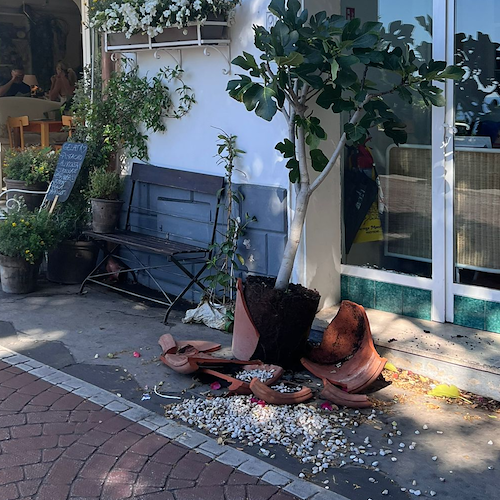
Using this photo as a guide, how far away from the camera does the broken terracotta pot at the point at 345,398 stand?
445cm

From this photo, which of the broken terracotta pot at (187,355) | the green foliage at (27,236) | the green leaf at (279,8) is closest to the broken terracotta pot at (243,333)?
the broken terracotta pot at (187,355)

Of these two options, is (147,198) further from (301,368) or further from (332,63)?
(332,63)

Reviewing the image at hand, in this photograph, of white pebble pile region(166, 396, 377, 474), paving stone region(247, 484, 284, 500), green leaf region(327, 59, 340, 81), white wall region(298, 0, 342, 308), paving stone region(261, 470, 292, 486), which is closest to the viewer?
paving stone region(247, 484, 284, 500)

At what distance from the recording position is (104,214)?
6.82 m

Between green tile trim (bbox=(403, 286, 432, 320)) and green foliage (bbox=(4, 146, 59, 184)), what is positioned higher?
green foliage (bbox=(4, 146, 59, 184))

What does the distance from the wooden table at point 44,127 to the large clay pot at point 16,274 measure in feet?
10.8

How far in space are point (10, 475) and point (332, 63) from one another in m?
2.79

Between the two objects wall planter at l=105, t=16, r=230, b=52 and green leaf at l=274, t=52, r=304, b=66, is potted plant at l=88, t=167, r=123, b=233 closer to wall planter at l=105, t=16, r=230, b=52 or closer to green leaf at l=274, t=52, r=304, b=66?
wall planter at l=105, t=16, r=230, b=52

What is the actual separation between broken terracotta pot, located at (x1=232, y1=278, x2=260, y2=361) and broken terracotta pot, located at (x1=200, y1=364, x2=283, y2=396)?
0.58 feet

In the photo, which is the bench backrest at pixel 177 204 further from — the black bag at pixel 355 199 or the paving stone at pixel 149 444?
the paving stone at pixel 149 444

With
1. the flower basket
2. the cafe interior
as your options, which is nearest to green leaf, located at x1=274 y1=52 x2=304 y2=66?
the flower basket

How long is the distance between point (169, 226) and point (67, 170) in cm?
120

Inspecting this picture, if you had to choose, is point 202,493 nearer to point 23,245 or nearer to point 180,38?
point 23,245

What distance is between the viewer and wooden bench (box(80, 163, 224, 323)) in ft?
20.6
